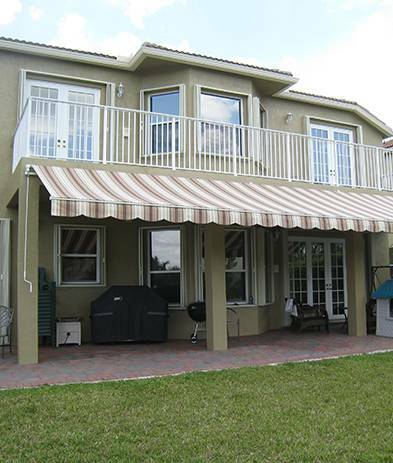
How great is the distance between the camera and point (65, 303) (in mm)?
14414

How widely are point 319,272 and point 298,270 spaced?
1023 millimetres

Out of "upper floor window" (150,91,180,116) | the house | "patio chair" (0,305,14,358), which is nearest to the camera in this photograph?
the house

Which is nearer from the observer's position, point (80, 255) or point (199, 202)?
point (199, 202)

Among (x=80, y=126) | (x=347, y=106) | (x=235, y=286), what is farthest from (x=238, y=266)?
(x=347, y=106)

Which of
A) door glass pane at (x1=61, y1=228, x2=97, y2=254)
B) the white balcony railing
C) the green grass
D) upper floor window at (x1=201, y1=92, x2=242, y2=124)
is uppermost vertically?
upper floor window at (x1=201, y1=92, x2=242, y2=124)

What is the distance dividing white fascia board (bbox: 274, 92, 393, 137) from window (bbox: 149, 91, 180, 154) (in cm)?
441

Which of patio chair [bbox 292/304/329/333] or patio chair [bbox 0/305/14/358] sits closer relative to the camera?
patio chair [bbox 0/305/14/358]

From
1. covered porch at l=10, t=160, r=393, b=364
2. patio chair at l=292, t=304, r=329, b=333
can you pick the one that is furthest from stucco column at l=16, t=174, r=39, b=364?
patio chair at l=292, t=304, r=329, b=333

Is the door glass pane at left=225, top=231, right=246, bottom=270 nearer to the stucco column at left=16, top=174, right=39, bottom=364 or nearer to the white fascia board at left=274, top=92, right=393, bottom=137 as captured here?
the white fascia board at left=274, top=92, right=393, bottom=137

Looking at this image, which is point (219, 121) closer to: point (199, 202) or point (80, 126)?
point (80, 126)

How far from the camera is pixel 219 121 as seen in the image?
637 inches

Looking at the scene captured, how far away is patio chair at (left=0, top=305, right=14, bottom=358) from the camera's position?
12.5 meters

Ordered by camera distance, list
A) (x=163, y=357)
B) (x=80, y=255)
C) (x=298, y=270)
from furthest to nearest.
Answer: (x=298, y=270)
(x=80, y=255)
(x=163, y=357)

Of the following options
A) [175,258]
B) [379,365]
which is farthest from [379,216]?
[175,258]
